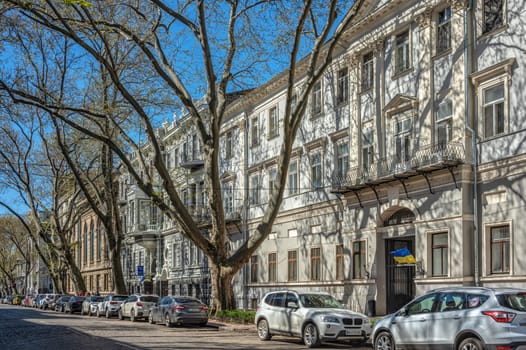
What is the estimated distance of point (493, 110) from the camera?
953 inches

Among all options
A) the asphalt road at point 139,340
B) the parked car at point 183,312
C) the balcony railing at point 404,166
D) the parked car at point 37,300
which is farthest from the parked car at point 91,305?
the parked car at point 37,300

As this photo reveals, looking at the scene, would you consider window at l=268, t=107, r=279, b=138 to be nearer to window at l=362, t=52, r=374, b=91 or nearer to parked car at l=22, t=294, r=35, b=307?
window at l=362, t=52, r=374, b=91

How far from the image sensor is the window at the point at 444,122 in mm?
25953

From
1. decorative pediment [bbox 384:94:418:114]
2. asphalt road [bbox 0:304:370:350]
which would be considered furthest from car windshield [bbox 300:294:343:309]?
decorative pediment [bbox 384:94:418:114]

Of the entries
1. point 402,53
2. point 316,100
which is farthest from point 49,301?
point 402,53

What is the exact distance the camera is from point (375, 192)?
97.7 feet

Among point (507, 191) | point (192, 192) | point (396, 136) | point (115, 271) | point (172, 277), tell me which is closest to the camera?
point (507, 191)

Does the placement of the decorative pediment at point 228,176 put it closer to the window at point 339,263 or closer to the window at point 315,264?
the window at point 315,264

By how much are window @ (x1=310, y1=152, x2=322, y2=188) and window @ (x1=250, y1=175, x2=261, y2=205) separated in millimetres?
6867

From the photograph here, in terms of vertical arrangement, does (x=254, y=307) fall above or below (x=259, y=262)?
below

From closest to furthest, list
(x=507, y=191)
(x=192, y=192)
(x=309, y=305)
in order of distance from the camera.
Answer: (x=309, y=305) → (x=507, y=191) → (x=192, y=192)

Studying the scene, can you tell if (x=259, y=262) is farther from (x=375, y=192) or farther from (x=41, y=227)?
(x=41, y=227)

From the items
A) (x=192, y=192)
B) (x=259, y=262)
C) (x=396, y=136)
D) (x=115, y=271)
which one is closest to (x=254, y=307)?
(x=259, y=262)

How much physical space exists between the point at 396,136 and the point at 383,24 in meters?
4.91
